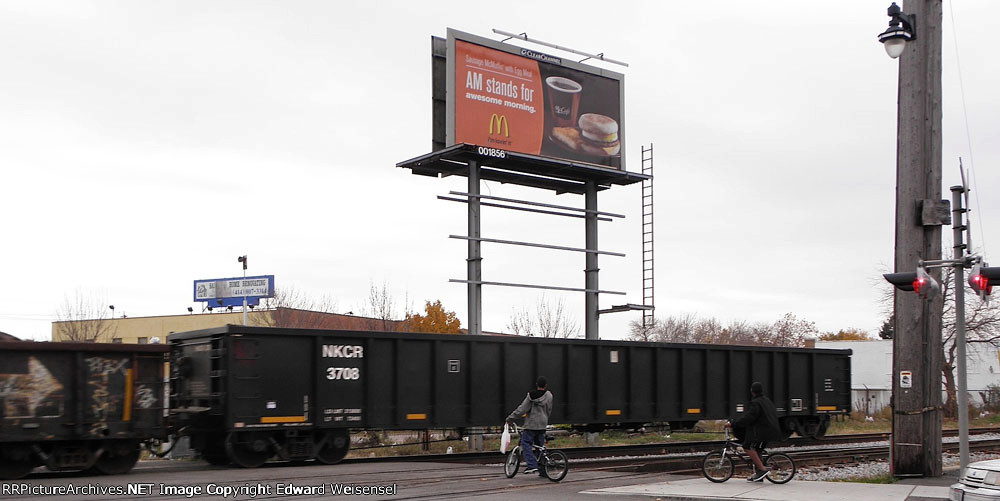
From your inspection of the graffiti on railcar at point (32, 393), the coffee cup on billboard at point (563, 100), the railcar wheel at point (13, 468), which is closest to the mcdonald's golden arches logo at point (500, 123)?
the coffee cup on billboard at point (563, 100)

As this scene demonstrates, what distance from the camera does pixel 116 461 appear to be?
17094 mm

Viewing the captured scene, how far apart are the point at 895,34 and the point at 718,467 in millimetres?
7225

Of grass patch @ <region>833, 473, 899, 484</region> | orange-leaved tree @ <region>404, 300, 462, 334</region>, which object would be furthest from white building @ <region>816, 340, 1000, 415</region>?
grass patch @ <region>833, 473, 899, 484</region>

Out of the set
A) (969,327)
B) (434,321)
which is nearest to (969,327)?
(969,327)

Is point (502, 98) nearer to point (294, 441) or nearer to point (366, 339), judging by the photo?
point (366, 339)

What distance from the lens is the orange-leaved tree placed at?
49547mm

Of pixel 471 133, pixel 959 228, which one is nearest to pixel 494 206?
pixel 471 133

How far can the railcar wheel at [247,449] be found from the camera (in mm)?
18281

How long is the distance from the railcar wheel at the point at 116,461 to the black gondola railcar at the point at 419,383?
1.52 metres

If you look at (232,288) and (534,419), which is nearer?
(534,419)

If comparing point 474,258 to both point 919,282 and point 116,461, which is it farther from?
point 919,282

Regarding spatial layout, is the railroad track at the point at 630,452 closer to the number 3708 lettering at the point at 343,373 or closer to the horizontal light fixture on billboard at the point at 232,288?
the number 3708 lettering at the point at 343,373

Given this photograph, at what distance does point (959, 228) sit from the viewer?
48.0ft

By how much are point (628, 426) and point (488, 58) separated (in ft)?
38.8
